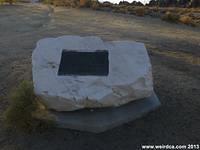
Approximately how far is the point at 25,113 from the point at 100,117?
1.25 meters

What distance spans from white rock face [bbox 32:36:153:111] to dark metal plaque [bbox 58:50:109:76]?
0.09 metres

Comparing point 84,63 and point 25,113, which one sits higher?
point 84,63

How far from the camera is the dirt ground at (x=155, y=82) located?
7695 mm

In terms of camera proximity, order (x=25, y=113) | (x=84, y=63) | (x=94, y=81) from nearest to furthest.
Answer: (x=25, y=113)
(x=94, y=81)
(x=84, y=63)

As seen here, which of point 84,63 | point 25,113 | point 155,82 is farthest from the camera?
point 155,82

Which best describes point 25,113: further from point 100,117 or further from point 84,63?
point 84,63

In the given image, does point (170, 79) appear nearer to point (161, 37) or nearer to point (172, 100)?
point (172, 100)

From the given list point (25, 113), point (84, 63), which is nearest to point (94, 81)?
point (84, 63)

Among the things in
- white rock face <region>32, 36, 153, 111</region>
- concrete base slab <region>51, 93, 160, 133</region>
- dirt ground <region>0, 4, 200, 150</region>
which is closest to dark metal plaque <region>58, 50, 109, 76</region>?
white rock face <region>32, 36, 153, 111</region>

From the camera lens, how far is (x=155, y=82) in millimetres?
10242

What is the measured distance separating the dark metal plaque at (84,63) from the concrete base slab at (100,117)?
67cm

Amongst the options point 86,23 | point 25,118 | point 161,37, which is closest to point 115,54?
point 25,118

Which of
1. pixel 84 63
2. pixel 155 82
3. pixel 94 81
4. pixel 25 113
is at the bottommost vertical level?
pixel 155 82

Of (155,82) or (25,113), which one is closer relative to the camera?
(25,113)
